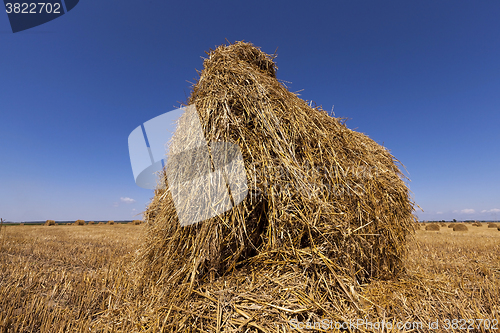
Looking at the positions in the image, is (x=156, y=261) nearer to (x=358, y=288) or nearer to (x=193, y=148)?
(x=193, y=148)

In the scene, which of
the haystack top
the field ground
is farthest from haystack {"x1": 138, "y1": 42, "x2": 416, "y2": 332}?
the field ground

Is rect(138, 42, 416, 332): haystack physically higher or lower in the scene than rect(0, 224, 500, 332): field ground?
higher

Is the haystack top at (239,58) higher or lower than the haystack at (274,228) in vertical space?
higher

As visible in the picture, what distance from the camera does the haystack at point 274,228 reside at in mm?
1932

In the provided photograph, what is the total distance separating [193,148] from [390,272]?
109 inches

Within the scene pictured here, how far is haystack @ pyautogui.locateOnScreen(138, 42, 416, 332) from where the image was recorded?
76.0 inches

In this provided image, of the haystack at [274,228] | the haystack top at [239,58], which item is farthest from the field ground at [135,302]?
the haystack top at [239,58]

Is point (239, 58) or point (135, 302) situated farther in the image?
point (239, 58)

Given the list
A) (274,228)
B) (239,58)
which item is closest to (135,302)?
(274,228)

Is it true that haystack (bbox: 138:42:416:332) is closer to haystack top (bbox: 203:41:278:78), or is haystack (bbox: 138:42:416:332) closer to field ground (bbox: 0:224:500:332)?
haystack top (bbox: 203:41:278:78)

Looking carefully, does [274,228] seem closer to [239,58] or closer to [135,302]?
[135,302]

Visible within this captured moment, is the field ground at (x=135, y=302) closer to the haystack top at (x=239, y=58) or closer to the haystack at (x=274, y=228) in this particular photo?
the haystack at (x=274, y=228)

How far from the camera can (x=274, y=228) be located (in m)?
2.23

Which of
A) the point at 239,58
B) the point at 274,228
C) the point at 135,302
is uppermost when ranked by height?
the point at 239,58
